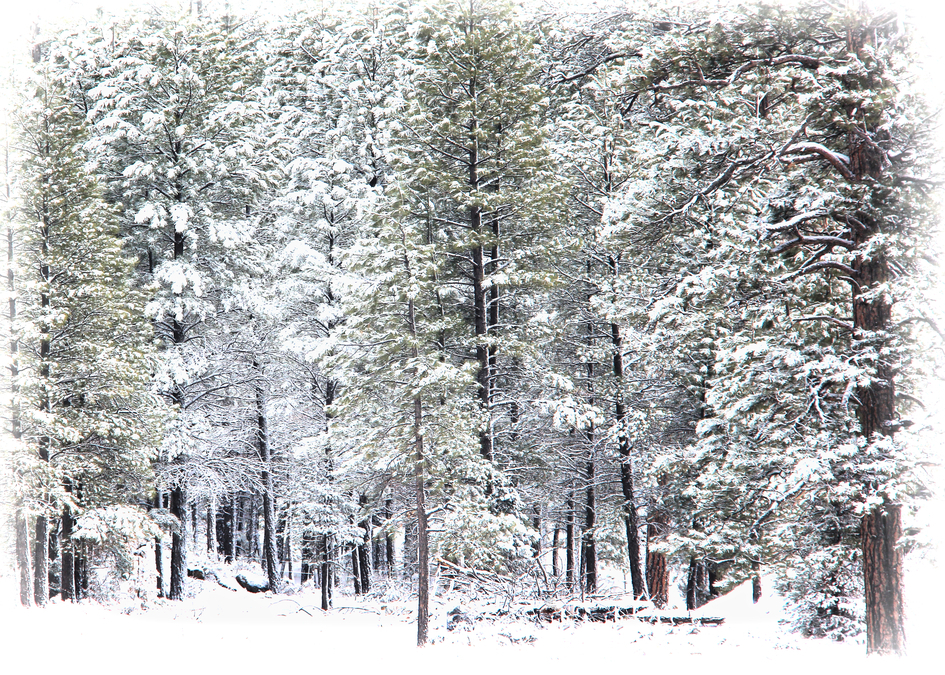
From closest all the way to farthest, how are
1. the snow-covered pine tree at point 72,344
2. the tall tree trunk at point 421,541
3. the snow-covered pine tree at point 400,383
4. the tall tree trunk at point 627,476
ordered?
the tall tree trunk at point 421,541 → the snow-covered pine tree at point 400,383 → the snow-covered pine tree at point 72,344 → the tall tree trunk at point 627,476

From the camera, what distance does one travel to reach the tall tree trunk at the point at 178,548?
20.0m

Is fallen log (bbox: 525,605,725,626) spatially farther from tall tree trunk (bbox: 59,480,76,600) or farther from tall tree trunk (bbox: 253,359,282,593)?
tall tree trunk (bbox: 253,359,282,593)

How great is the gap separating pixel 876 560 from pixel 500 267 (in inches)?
425

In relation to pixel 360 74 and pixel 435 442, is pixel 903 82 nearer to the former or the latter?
pixel 435 442

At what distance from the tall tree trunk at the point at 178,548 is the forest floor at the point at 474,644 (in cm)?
413

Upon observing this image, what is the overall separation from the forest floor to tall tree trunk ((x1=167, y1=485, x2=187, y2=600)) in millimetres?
4130

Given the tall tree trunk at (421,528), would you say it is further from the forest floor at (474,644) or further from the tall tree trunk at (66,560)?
the tall tree trunk at (66,560)

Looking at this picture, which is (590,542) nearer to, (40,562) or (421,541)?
(421,541)

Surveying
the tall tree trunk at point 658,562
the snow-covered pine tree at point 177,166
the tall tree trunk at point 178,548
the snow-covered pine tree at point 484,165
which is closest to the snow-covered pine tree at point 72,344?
the snow-covered pine tree at point 177,166

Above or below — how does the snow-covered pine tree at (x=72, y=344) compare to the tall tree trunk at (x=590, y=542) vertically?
above

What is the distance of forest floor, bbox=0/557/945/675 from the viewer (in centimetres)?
950

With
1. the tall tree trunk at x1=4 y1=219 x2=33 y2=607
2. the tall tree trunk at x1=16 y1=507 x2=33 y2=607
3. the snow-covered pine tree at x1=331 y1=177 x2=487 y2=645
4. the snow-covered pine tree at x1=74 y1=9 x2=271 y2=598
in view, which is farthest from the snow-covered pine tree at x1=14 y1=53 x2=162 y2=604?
the snow-covered pine tree at x1=331 y1=177 x2=487 y2=645

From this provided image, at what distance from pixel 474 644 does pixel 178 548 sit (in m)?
12.4

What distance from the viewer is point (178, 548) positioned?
20.5 metres
